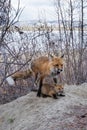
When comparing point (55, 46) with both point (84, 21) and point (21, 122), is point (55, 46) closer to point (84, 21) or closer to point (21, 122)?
point (84, 21)

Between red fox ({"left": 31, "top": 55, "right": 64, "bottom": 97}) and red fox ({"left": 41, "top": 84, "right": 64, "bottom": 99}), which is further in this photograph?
red fox ({"left": 41, "top": 84, "right": 64, "bottom": 99})

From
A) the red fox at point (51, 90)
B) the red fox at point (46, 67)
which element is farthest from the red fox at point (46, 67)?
the red fox at point (51, 90)

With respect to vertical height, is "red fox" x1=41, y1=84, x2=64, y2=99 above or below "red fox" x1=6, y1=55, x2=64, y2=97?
below

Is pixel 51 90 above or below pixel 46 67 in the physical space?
below

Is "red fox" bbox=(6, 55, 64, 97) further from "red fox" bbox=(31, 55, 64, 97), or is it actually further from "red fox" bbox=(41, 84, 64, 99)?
"red fox" bbox=(41, 84, 64, 99)

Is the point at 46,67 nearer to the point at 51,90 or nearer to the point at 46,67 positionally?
the point at 46,67

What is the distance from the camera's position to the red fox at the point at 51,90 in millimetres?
7621

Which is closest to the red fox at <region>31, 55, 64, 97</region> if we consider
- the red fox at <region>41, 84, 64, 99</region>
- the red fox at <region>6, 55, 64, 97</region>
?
the red fox at <region>6, 55, 64, 97</region>

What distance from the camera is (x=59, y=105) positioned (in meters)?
7.11

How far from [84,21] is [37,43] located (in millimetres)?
2097

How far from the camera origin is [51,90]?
7.64 metres

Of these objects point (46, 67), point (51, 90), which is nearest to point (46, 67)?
point (46, 67)

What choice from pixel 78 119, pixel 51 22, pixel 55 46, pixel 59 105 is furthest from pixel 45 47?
pixel 78 119

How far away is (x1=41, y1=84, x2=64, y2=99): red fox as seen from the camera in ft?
25.0
